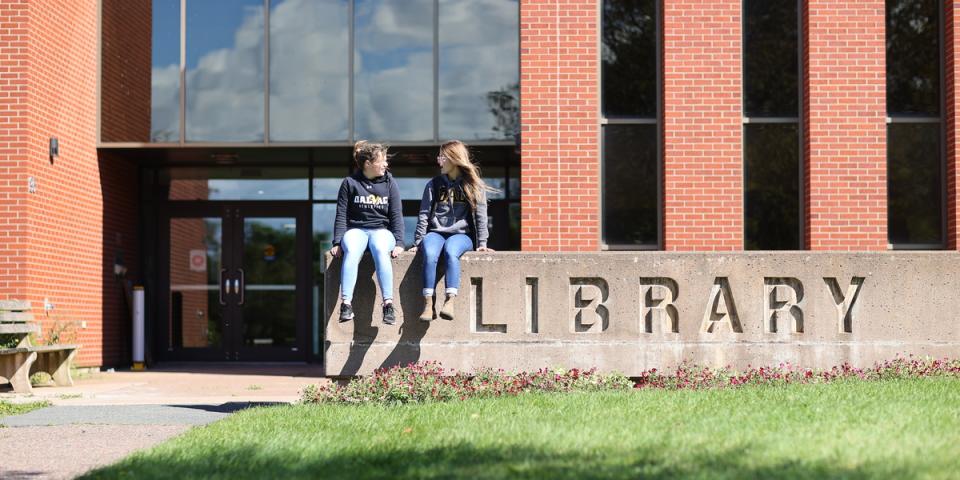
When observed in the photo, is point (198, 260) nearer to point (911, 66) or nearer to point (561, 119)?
point (561, 119)

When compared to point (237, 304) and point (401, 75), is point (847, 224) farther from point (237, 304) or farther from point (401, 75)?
point (237, 304)

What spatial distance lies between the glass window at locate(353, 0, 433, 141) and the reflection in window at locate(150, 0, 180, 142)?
7.87 ft

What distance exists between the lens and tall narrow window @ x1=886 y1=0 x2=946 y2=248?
12.9 m

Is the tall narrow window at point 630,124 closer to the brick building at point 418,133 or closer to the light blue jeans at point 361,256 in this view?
the brick building at point 418,133

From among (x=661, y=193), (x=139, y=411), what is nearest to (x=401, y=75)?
(x=661, y=193)

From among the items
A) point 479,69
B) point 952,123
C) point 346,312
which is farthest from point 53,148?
point 952,123

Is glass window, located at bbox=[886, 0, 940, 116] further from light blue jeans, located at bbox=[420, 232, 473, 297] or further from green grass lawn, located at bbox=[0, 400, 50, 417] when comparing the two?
green grass lawn, located at bbox=[0, 400, 50, 417]

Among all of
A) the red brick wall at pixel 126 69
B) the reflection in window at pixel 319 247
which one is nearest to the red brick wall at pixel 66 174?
the red brick wall at pixel 126 69

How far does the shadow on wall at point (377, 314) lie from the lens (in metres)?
9.49

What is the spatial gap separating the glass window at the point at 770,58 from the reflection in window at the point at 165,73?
731 centimetres

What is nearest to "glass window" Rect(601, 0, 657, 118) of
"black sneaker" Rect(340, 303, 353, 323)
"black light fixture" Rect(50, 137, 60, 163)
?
"black sneaker" Rect(340, 303, 353, 323)

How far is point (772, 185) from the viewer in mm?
13023

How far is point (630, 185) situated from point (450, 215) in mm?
4055

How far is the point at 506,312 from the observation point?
9.55m
